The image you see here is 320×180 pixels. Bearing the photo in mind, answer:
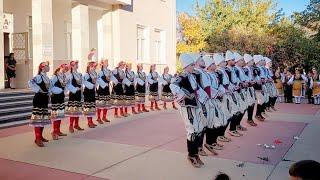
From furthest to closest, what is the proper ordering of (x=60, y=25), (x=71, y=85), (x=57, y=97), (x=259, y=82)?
(x=60, y=25), (x=259, y=82), (x=71, y=85), (x=57, y=97)

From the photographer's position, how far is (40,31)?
14.6m

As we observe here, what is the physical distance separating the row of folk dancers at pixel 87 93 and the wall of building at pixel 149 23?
4645 millimetres

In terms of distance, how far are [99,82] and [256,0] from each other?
96.9 ft

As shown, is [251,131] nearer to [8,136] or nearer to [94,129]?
[94,129]

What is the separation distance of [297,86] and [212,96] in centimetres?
1261

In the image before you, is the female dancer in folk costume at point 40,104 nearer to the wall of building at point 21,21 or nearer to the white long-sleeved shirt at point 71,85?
the white long-sleeved shirt at point 71,85

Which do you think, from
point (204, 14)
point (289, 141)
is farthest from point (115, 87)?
point (204, 14)

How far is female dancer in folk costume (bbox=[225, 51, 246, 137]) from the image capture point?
9375 millimetres

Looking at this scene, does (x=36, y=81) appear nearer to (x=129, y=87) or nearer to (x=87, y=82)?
(x=87, y=82)

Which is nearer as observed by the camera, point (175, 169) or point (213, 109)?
point (175, 169)

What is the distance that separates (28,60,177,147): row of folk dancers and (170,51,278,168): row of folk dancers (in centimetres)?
118

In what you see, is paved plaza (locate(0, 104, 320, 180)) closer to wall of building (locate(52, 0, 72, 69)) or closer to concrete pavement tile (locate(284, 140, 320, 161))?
concrete pavement tile (locate(284, 140, 320, 161))

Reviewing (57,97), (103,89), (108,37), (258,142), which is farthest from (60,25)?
(258,142)

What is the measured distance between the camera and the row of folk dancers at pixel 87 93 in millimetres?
8859
